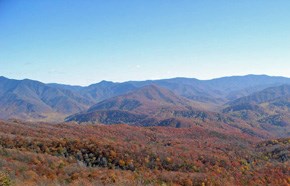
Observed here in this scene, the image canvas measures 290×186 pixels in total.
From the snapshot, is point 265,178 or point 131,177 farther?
point 265,178

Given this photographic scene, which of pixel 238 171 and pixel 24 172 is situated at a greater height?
pixel 24 172

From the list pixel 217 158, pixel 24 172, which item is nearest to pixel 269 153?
pixel 217 158

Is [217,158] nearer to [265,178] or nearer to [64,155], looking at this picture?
[265,178]

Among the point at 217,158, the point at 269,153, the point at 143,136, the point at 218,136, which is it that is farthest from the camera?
the point at 218,136

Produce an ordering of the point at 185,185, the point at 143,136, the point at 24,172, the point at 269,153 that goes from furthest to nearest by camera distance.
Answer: the point at 143,136 → the point at 269,153 → the point at 185,185 → the point at 24,172

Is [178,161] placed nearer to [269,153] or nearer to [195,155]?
[195,155]

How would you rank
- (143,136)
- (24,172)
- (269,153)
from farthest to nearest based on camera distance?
(143,136) < (269,153) < (24,172)

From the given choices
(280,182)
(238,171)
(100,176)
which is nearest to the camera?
(100,176)

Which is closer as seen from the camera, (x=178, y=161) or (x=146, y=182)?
(x=146, y=182)

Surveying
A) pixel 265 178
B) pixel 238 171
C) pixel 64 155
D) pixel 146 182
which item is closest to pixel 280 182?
pixel 265 178
